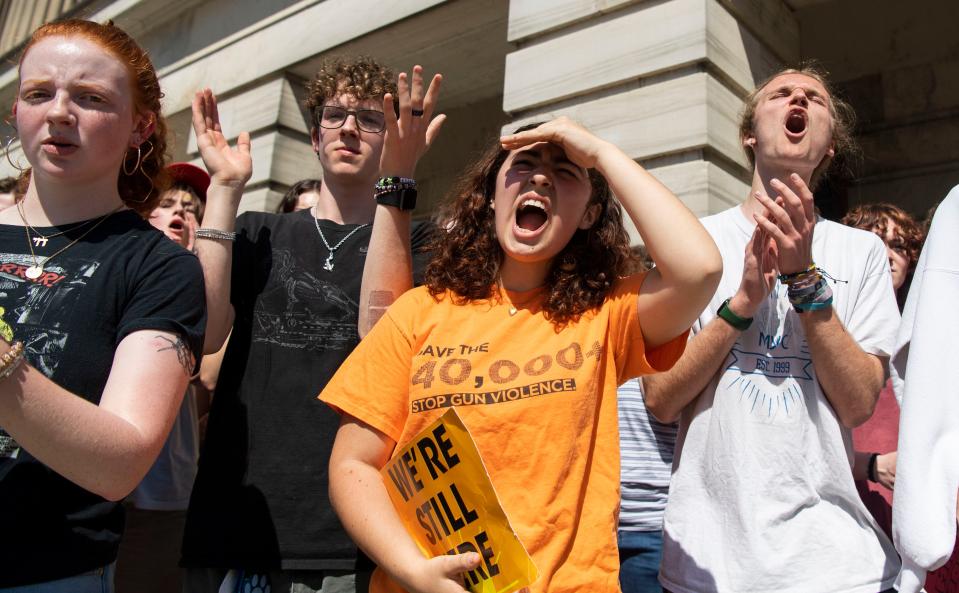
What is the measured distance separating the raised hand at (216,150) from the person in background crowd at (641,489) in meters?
1.41

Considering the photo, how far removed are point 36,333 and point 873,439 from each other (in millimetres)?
2702

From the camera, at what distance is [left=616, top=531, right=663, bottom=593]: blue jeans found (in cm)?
261

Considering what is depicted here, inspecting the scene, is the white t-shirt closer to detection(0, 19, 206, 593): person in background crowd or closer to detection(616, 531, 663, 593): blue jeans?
detection(616, 531, 663, 593): blue jeans

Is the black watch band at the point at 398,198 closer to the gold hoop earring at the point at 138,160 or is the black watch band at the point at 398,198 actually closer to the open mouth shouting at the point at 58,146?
the gold hoop earring at the point at 138,160

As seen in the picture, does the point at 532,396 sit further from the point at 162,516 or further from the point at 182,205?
the point at 182,205

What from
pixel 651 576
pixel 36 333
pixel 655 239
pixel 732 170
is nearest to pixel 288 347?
pixel 36 333

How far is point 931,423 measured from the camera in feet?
5.09

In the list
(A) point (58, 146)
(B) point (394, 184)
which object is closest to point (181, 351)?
(A) point (58, 146)

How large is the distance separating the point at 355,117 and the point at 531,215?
94 centimetres

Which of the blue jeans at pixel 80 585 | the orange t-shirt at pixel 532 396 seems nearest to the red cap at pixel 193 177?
the orange t-shirt at pixel 532 396

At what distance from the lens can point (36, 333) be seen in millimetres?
1660

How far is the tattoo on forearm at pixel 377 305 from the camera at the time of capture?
220 cm

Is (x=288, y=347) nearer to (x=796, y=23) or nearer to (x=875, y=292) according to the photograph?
(x=875, y=292)

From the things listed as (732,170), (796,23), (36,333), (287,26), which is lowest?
(36,333)
